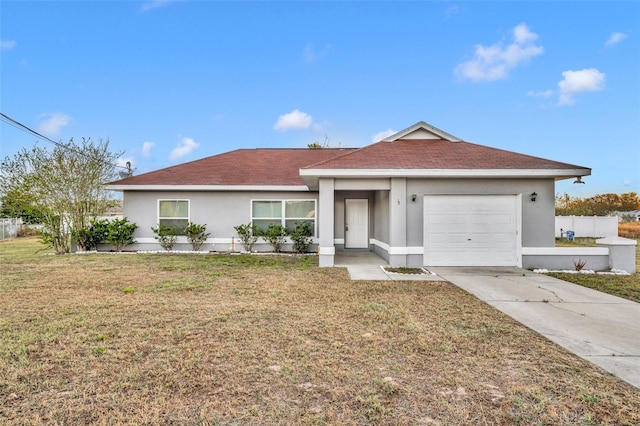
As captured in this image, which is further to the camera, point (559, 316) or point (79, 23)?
point (79, 23)

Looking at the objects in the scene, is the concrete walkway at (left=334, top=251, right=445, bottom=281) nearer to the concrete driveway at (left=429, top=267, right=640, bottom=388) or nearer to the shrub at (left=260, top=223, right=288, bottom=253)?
the concrete driveway at (left=429, top=267, right=640, bottom=388)

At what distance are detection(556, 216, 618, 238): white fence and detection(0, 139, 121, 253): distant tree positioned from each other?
2580cm

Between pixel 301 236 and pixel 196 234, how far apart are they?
4310 mm

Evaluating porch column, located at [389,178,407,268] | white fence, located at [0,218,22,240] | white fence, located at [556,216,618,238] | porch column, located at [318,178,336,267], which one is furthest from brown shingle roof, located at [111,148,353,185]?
white fence, located at [556,216,618,238]

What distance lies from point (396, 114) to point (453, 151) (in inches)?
432

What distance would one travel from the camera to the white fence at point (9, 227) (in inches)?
872

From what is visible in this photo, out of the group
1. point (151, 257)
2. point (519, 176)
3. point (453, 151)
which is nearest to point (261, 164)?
point (151, 257)

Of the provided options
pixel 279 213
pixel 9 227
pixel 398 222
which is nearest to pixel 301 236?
pixel 279 213

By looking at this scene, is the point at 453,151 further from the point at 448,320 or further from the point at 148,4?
the point at 148,4

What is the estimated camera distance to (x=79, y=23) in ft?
47.3

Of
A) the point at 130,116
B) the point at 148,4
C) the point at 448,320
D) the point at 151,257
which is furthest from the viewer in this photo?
the point at 130,116

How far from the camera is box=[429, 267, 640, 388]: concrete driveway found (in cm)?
394

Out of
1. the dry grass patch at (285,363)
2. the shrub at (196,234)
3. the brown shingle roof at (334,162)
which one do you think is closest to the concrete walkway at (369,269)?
the dry grass patch at (285,363)

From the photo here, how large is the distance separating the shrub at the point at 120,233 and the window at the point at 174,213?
1177mm
